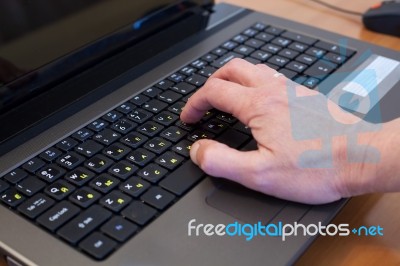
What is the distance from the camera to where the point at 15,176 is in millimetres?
551

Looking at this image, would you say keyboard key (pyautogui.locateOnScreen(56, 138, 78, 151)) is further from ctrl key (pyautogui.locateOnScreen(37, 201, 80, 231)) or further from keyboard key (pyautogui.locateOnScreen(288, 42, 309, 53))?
keyboard key (pyautogui.locateOnScreen(288, 42, 309, 53))

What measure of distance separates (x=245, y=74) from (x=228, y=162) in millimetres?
138

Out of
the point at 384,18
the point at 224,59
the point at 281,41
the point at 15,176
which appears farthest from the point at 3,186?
the point at 384,18

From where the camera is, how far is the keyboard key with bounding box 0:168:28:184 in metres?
0.55

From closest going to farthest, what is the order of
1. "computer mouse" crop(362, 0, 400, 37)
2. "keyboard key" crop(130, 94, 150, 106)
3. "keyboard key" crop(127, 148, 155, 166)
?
"keyboard key" crop(127, 148, 155, 166) < "keyboard key" crop(130, 94, 150, 106) < "computer mouse" crop(362, 0, 400, 37)

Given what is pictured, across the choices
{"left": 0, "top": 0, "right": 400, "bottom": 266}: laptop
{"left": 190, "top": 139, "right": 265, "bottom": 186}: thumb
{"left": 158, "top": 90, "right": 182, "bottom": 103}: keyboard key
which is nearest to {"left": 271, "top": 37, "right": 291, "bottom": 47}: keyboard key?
{"left": 0, "top": 0, "right": 400, "bottom": 266}: laptop

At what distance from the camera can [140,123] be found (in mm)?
626

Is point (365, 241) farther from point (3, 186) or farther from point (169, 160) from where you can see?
point (3, 186)

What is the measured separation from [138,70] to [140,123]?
136 mm

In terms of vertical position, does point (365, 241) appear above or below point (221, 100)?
below

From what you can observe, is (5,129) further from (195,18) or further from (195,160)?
(195,18)

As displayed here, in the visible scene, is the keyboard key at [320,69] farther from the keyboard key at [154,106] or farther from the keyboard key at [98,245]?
the keyboard key at [98,245]

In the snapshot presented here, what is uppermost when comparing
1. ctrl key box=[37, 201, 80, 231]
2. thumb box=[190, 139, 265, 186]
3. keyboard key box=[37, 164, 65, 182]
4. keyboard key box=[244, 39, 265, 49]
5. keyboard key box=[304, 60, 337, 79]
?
thumb box=[190, 139, 265, 186]

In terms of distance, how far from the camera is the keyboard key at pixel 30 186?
530mm
